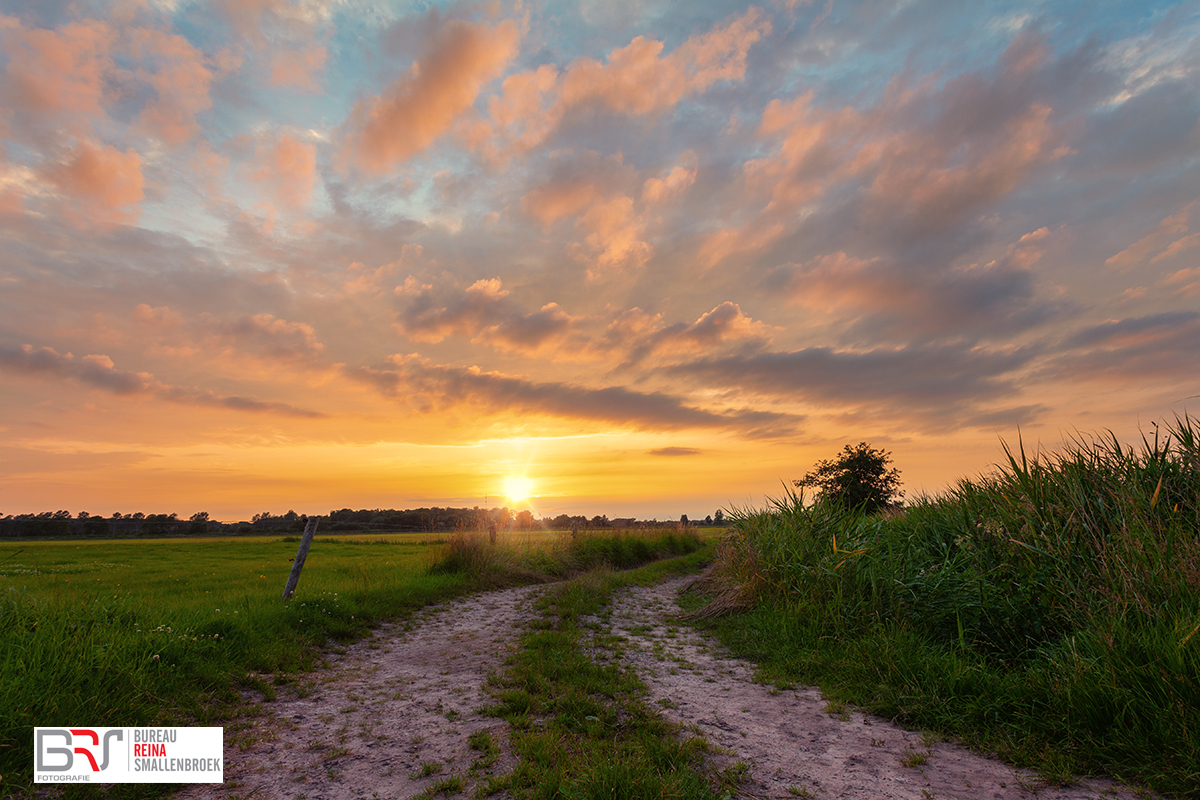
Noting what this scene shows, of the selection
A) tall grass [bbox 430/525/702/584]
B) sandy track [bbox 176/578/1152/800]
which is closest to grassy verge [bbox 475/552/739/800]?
sandy track [bbox 176/578/1152/800]

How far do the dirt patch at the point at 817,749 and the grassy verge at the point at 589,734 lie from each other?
387 mm

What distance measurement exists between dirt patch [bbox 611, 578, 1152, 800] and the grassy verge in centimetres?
39

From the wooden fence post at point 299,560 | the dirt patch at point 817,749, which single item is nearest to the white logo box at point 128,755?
the dirt patch at point 817,749

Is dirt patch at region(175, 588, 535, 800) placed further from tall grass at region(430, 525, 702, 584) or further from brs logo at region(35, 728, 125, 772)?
tall grass at region(430, 525, 702, 584)

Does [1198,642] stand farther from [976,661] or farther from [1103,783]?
[976,661]

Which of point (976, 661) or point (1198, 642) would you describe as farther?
point (976, 661)

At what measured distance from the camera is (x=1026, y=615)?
6.86 meters

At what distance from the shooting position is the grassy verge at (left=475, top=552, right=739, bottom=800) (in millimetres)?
3559

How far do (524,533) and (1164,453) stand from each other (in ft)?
59.3

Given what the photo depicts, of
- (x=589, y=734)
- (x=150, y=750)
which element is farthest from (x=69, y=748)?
(x=589, y=734)

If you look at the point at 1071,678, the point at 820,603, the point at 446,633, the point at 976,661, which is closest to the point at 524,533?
the point at 446,633

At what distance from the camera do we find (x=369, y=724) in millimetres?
5156

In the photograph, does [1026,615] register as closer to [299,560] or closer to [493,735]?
[493,735]

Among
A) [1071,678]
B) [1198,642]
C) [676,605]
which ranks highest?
[1198,642]
